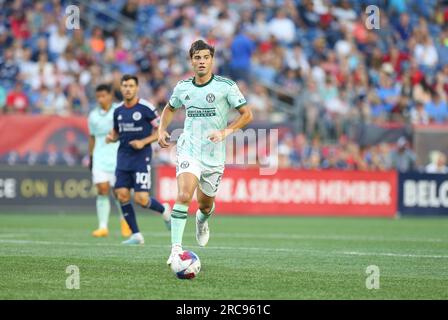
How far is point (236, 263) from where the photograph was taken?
1127cm

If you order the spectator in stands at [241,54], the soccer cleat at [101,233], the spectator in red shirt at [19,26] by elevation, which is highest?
the spectator in red shirt at [19,26]

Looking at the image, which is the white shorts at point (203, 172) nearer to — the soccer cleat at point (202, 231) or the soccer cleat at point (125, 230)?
the soccer cleat at point (202, 231)

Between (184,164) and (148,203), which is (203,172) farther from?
(148,203)

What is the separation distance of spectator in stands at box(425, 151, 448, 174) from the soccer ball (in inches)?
631

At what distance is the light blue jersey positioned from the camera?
16781 mm

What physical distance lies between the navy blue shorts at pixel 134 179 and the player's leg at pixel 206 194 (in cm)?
266

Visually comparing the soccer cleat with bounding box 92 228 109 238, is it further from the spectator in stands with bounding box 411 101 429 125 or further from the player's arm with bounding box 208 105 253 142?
the spectator in stands with bounding box 411 101 429 125

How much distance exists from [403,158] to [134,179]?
39.7 feet

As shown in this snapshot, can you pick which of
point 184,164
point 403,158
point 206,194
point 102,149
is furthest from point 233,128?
point 403,158

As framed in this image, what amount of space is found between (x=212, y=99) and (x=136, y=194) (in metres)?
4.22

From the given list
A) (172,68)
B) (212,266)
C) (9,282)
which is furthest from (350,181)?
(9,282)

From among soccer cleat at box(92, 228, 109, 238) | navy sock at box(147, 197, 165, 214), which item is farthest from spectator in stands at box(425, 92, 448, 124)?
navy sock at box(147, 197, 165, 214)

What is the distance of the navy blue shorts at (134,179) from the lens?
14625mm

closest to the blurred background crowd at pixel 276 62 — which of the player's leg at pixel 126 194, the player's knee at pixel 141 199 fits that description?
the player's leg at pixel 126 194
